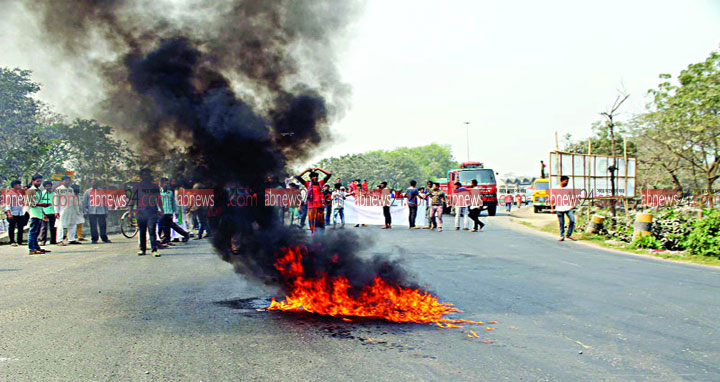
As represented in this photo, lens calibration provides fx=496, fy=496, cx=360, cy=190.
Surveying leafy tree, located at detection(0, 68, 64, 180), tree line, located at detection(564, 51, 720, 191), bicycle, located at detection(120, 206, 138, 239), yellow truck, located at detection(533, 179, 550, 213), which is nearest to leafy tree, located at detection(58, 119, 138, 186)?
bicycle, located at detection(120, 206, 138, 239)

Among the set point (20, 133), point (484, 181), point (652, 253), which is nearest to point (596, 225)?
point (652, 253)

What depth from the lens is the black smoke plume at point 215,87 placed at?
6648mm

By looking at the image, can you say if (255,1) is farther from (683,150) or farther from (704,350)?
(683,150)

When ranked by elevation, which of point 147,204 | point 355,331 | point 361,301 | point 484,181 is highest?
point 484,181

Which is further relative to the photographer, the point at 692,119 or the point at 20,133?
the point at 20,133

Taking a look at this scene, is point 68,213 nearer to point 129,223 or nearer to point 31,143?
point 129,223

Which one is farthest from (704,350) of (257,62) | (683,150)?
(683,150)

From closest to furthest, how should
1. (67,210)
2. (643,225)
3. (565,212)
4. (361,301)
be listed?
(361,301) < (643,225) < (67,210) < (565,212)

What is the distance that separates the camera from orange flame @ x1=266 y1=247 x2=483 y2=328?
544cm

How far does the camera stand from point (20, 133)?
2056cm

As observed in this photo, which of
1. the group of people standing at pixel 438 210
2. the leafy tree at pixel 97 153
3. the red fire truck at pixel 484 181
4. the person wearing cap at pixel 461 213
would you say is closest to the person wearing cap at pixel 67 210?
the leafy tree at pixel 97 153

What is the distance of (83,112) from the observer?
741cm

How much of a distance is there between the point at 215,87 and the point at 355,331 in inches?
162

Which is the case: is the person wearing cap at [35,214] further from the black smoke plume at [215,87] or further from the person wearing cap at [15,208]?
the black smoke plume at [215,87]
